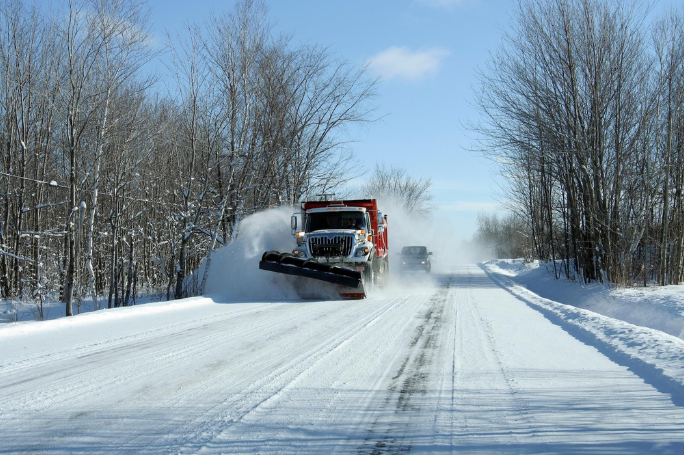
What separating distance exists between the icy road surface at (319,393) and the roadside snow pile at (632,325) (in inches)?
11.1

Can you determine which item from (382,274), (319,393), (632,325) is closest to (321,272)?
(382,274)

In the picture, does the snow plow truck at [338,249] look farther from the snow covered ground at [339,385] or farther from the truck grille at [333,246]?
the snow covered ground at [339,385]

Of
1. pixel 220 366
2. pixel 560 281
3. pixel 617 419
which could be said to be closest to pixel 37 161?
pixel 220 366

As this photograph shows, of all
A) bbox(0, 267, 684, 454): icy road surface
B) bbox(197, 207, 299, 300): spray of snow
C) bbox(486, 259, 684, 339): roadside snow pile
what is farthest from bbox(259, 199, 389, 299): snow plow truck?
bbox(486, 259, 684, 339): roadside snow pile

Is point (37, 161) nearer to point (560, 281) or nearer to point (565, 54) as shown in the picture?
point (565, 54)

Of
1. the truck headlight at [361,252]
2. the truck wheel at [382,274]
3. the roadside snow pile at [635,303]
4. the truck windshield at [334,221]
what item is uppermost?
the truck windshield at [334,221]

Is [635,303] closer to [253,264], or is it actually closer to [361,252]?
[361,252]

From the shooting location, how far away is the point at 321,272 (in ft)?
48.8

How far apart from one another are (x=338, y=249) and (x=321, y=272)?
1647 millimetres

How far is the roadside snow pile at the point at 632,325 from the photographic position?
5.80m

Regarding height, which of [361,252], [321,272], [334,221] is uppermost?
[334,221]

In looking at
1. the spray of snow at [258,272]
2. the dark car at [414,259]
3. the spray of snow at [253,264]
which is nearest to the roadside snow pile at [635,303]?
the spray of snow at [258,272]

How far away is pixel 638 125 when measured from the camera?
18.2 m

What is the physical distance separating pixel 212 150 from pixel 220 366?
1557 cm
